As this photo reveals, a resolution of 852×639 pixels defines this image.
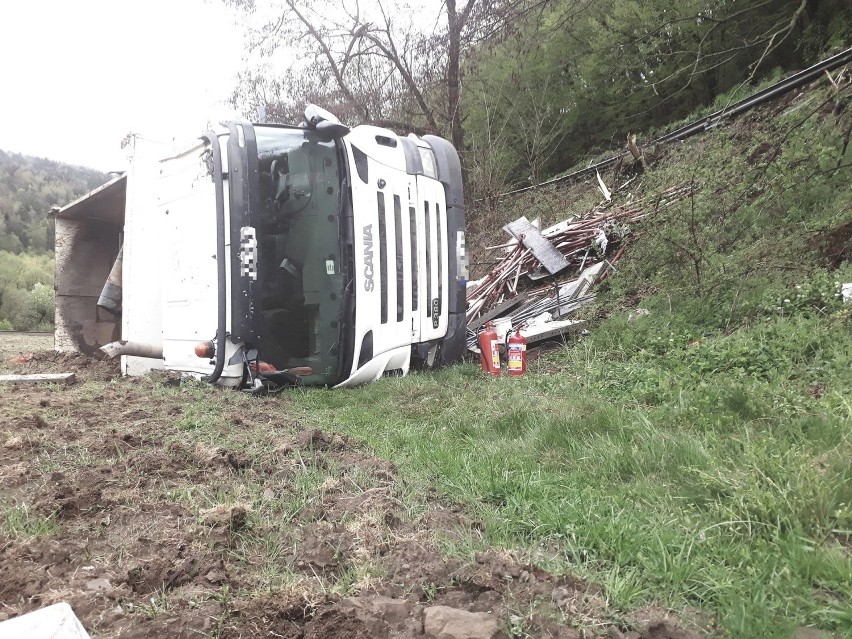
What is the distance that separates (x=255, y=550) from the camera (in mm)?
1716

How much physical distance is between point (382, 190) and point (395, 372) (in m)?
1.62

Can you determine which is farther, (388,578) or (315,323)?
(315,323)

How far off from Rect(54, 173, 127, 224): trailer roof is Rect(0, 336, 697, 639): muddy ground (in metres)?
4.16

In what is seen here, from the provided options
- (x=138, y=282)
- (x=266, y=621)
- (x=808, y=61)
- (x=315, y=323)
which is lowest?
(x=266, y=621)

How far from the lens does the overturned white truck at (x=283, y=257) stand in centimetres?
421

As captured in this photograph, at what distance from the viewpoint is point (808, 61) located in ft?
31.3

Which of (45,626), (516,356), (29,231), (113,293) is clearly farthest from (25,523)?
(29,231)

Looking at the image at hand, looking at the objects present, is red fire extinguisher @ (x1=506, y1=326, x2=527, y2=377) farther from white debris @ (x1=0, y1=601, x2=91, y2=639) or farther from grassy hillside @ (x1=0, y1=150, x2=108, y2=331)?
grassy hillside @ (x1=0, y1=150, x2=108, y2=331)

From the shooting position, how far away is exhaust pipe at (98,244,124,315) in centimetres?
582

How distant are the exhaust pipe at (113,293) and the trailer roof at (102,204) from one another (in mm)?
852

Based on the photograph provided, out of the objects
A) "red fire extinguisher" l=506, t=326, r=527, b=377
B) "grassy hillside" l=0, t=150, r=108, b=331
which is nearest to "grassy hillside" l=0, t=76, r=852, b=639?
"red fire extinguisher" l=506, t=326, r=527, b=377

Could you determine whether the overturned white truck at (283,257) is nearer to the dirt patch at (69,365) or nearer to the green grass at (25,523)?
the dirt patch at (69,365)

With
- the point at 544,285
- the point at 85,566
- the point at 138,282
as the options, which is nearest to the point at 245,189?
the point at 138,282

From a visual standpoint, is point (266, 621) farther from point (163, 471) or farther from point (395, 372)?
point (395, 372)
